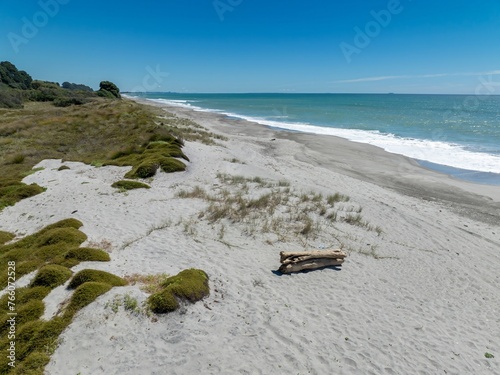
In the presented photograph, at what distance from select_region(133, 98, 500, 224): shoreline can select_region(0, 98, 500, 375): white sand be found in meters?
0.42

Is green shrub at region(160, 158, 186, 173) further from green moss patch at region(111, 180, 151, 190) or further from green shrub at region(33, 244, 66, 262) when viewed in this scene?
green shrub at region(33, 244, 66, 262)

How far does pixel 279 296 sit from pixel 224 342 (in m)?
2.55

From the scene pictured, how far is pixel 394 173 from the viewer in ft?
91.8

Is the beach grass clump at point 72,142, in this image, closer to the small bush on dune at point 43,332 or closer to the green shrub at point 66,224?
the green shrub at point 66,224

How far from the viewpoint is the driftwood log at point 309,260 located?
10625 millimetres

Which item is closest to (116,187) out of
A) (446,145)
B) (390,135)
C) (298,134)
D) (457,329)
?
(457,329)

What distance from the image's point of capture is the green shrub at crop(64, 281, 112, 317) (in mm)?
7398

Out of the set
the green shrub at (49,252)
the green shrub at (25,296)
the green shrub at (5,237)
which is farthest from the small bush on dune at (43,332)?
the green shrub at (5,237)

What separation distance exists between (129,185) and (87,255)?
848cm

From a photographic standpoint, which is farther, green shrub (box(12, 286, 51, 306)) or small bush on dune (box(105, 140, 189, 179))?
small bush on dune (box(105, 140, 189, 179))

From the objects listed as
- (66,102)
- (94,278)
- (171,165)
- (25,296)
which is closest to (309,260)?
(94,278)

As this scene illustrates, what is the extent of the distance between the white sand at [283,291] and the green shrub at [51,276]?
455 mm

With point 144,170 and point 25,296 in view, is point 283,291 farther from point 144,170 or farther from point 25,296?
point 144,170

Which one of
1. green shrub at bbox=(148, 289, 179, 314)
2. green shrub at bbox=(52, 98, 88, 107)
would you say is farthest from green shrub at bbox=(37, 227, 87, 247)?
green shrub at bbox=(52, 98, 88, 107)
